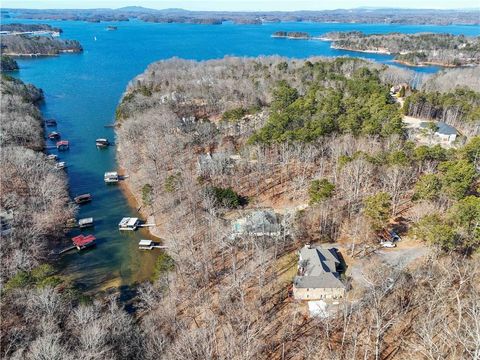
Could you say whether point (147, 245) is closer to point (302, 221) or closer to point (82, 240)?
point (82, 240)

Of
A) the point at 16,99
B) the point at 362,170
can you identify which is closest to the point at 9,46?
the point at 16,99

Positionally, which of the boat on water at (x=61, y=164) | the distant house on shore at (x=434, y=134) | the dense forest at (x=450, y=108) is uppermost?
the dense forest at (x=450, y=108)

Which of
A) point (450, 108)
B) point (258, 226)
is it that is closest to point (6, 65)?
point (258, 226)

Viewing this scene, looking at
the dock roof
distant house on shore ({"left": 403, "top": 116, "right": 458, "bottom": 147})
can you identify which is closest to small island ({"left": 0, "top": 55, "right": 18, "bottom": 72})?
the dock roof

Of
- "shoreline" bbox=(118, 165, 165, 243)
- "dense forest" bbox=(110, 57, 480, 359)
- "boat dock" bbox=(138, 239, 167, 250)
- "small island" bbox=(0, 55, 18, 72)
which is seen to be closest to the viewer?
"dense forest" bbox=(110, 57, 480, 359)

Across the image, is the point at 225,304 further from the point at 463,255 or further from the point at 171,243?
the point at 463,255

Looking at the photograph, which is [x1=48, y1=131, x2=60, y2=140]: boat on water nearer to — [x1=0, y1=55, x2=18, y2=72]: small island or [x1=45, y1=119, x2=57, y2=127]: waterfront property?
[x1=45, y1=119, x2=57, y2=127]: waterfront property

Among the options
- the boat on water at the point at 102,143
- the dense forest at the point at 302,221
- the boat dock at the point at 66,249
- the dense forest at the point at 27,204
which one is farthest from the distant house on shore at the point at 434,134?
the boat on water at the point at 102,143

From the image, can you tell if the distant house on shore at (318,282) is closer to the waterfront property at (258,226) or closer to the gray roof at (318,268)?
the gray roof at (318,268)
